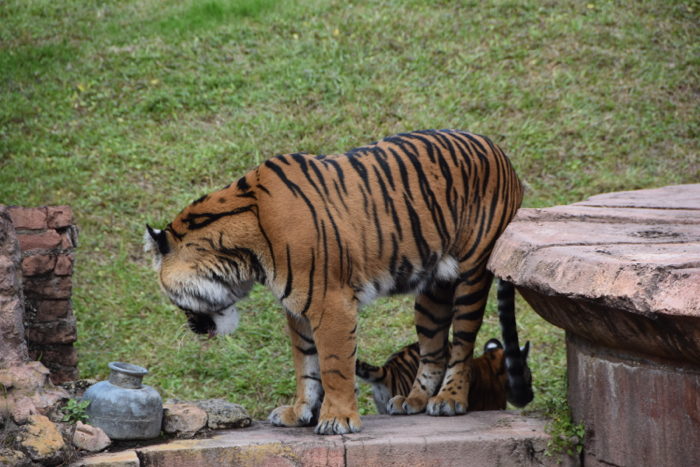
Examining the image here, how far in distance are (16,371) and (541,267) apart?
2.11 metres

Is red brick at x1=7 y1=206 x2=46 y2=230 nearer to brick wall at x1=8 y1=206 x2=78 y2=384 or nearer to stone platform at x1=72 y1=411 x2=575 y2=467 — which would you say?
brick wall at x1=8 y1=206 x2=78 y2=384

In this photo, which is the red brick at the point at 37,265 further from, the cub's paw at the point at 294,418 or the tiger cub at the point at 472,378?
the tiger cub at the point at 472,378

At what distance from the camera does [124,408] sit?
9.27ft

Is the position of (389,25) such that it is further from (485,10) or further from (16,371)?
(16,371)

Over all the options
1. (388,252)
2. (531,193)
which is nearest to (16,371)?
(388,252)

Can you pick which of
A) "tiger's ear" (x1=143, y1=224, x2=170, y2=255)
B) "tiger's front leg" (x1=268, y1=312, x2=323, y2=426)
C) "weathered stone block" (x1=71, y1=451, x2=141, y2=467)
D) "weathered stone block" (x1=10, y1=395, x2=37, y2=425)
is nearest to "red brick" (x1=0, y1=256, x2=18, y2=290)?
"weathered stone block" (x1=10, y1=395, x2=37, y2=425)

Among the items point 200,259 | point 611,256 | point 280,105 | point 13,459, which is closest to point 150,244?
point 200,259

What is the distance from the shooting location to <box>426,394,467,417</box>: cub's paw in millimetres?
3410

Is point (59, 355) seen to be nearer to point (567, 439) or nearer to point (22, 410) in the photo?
point (22, 410)

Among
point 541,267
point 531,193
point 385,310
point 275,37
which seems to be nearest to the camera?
point 541,267

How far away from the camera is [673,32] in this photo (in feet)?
28.9

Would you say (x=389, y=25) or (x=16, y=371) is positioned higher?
(x=389, y=25)

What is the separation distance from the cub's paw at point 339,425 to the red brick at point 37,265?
1850 mm

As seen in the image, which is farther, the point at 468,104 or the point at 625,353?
the point at 468,104
